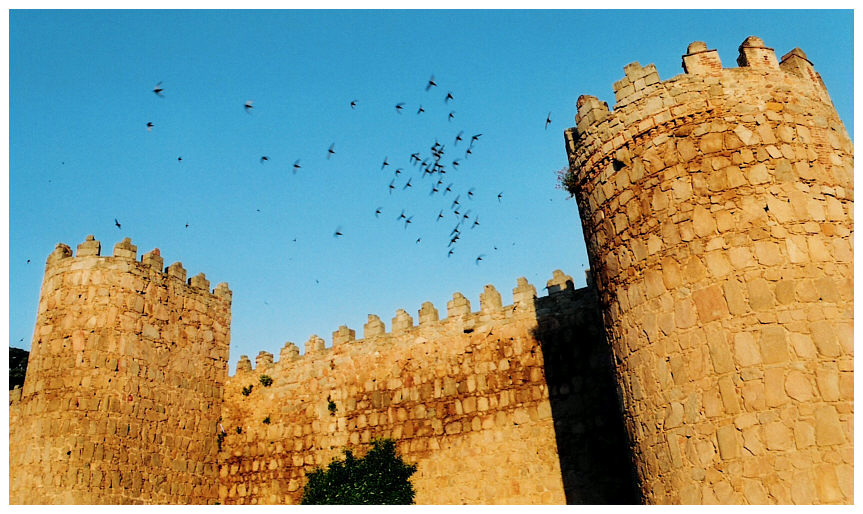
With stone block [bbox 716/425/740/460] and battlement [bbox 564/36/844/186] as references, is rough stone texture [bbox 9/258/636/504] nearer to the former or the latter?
battlement [bbox 564/36/844/186]

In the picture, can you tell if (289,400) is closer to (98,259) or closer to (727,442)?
(98,259)

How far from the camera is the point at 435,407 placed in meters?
14.1

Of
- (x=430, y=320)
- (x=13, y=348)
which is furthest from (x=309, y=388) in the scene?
(x=13, y=348)

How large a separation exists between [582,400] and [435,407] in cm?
298

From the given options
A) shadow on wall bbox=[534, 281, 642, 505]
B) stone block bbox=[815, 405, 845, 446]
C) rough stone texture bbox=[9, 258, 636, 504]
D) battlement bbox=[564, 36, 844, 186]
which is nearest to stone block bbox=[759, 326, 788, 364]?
stone block bbox=[815, 405, 845, 446]

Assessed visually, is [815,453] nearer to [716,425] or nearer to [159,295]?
[716,425]

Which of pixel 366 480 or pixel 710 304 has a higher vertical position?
pixel 710 304

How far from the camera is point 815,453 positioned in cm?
636

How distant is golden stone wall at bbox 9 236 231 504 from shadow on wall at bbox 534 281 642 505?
7596 mm

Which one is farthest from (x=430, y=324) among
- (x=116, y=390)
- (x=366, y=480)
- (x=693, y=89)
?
(x=693, y=89)

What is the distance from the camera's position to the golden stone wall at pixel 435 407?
12.8 m

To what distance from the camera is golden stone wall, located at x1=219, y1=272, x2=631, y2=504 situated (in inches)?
502

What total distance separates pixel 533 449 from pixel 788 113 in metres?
7.16

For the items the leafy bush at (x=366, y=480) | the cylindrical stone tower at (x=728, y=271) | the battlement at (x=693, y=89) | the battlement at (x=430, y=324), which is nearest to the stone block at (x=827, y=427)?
the cylindrical stone tower at (x=728, y=271)
